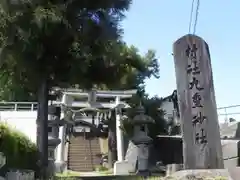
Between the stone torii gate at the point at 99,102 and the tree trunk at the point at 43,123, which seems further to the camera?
the stone torii gate at the point at 99,102

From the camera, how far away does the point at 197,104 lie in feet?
24.0

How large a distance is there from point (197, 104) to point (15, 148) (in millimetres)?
4414

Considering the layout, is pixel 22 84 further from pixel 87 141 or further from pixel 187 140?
pixel 87 141

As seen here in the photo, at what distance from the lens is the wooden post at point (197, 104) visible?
7.13 metres

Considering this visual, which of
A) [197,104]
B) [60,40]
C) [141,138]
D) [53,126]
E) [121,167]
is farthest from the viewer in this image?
[121,167]

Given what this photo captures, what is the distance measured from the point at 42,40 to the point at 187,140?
5.37 meters

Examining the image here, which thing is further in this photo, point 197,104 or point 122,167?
point 122,167

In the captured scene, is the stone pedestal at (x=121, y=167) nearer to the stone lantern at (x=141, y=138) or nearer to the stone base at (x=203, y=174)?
the stone lantern at (x=141, y=138)

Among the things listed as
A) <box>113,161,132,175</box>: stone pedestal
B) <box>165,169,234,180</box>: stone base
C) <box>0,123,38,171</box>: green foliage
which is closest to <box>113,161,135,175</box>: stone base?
<box>113,161,132,175</box>: stone pedestal

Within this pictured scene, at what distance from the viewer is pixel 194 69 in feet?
24.6

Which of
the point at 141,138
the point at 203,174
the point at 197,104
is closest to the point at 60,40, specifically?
the point at 197,104

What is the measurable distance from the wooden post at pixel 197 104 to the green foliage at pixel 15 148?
160 inches

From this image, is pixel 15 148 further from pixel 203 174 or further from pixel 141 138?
pixel 141 138

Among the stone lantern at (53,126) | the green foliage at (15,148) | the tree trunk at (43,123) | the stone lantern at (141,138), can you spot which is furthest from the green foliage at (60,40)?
the stone lantern at (141,138)
